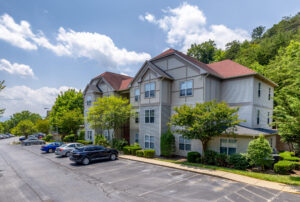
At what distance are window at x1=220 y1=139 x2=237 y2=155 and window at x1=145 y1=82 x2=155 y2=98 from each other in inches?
382

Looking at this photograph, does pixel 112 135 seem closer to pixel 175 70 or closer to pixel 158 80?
pixel 158 80

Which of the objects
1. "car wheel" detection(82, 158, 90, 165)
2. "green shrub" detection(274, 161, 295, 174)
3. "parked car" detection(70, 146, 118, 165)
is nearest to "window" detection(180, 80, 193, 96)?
"green shrub" detection(274, 161, 295, 174)

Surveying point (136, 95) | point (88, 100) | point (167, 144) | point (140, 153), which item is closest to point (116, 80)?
point (88, 100)

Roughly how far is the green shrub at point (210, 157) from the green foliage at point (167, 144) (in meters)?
4.25

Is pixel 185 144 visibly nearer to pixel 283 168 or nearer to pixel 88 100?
pixel 283 168

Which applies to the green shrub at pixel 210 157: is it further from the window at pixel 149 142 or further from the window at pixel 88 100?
the window at pixel 88 100

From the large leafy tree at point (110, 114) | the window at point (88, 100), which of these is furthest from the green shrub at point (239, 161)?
the window at point (88, 100)

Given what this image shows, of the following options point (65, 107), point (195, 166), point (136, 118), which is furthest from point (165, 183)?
point (65, 107)

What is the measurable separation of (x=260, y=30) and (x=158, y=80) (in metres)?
116

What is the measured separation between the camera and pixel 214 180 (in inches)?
444

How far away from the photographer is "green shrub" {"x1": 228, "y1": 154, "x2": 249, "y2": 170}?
14.0 meters

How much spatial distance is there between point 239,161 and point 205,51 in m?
51.4

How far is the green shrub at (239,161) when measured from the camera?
1401cm

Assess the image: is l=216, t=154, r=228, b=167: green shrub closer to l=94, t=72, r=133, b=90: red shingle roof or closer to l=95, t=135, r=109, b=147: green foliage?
l=95, t=135, r=109, b=147: green foliage
